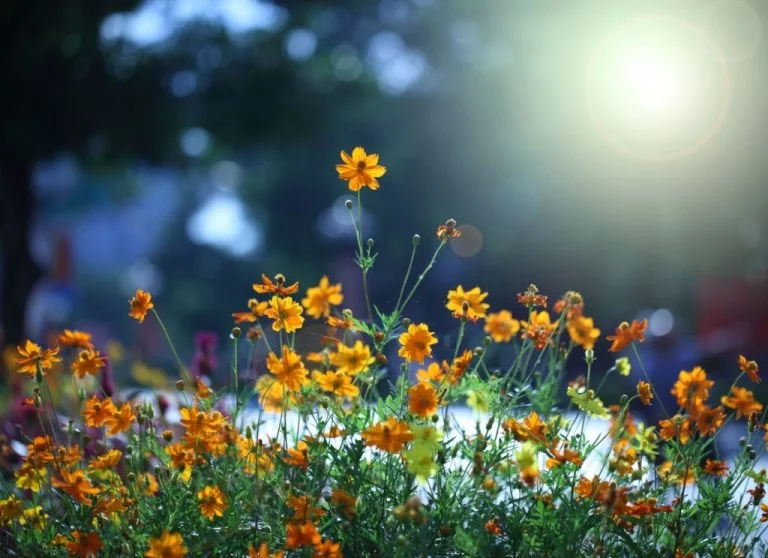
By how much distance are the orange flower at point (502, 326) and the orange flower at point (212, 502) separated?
2.90 ft

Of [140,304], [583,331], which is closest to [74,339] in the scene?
[140,304]

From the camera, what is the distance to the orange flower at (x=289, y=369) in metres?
2.57

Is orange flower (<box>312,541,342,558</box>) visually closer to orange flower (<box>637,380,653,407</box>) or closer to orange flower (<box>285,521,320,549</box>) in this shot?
orange flower (<box>285,521,320,549</box>)

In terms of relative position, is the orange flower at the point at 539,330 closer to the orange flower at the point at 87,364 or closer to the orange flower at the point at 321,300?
the orange flower at the point at 321,300

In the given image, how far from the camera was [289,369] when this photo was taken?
102 inches

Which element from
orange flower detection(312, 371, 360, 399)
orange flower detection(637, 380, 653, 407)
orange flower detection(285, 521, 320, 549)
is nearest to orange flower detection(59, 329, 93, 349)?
orange flower detection(312, 371, 360, 399)

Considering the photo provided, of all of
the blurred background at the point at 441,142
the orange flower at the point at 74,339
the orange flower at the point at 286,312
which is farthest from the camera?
the blurred background at the point at 441,142

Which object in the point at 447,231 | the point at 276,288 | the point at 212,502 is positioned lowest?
the point at 212,502

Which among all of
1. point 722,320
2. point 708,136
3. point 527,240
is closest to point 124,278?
point 527,240

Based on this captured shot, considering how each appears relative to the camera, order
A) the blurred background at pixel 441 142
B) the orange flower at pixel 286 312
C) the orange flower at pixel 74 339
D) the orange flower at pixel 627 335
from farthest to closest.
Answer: the blurred background at pixel 441 142, the orange flower at pixel 74 339, the orange flower at pixel 627 335, the orange flower at pixel 286 312

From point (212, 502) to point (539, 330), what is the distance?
3.28 ft

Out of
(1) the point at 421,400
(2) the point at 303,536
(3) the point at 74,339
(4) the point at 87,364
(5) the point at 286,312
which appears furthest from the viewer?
(3) the point at 74,339

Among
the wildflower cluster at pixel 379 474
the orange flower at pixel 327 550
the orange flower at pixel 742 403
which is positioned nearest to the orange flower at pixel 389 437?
the wildflower cluster at pixel 379 474

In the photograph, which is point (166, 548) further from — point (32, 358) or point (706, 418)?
point (706, 418)
